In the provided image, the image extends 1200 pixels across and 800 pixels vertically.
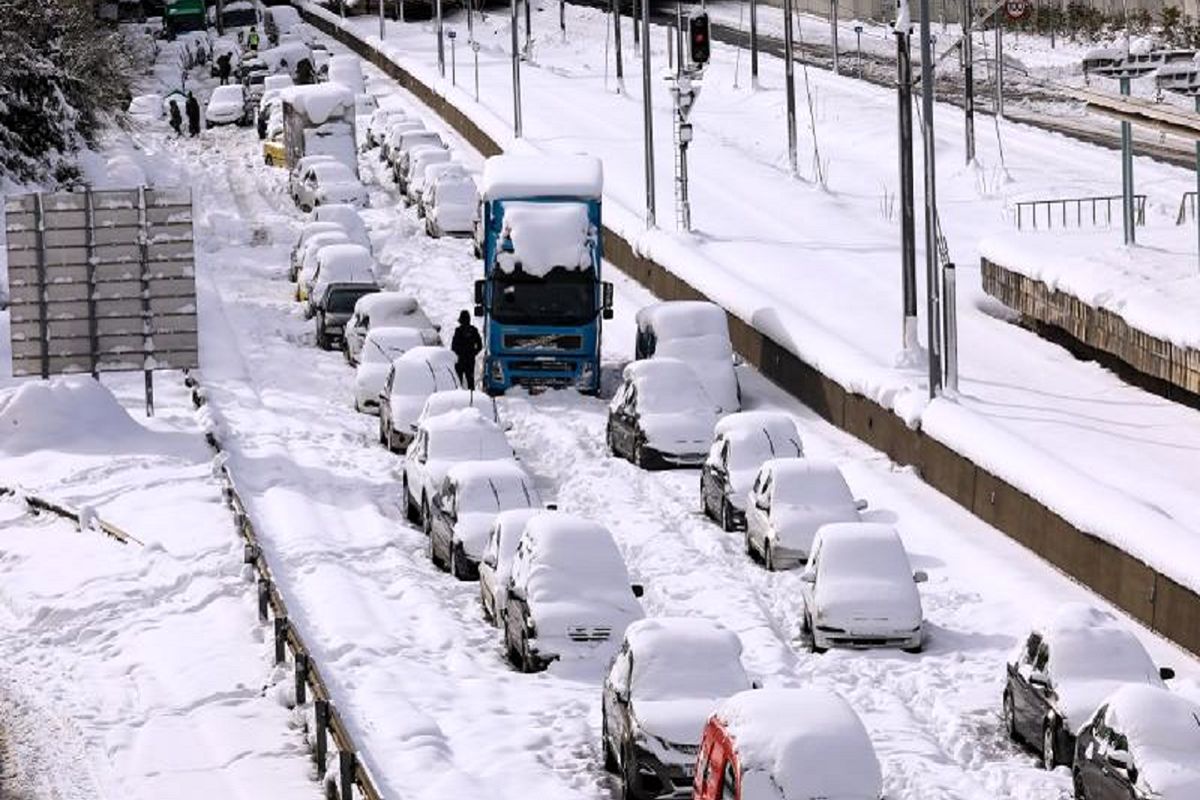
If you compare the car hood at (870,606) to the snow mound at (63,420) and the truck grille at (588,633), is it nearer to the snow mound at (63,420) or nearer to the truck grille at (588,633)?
the truck grille at (588,633)

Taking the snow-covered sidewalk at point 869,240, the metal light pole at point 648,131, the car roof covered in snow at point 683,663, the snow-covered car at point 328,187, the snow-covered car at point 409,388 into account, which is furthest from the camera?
the snow-covered car at point 328,187

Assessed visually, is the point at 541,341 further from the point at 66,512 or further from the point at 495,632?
the point at 495,632

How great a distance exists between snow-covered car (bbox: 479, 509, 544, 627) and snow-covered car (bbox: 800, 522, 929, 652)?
364cm

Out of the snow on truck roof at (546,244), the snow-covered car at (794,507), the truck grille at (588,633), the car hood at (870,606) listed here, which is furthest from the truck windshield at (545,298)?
the truck grille at (588,633)

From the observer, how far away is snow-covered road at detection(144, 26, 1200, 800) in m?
26.3

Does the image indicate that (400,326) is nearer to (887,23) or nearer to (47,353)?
(47,353)

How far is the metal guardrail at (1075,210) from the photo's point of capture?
63031 mm

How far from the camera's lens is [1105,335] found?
4641cm

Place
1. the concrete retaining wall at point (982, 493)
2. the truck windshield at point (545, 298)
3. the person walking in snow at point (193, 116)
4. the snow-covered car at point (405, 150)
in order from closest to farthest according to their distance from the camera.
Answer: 1. the concrete retaining wall at point (982, 493)
2. the truck windshield at point (545, 298)
3. the snow-covered car at point (405, 150)
4. the person walking in snow at point (193, 116)

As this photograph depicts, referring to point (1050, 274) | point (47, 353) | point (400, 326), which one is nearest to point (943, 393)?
point (1050, 274)

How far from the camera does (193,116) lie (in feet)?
302

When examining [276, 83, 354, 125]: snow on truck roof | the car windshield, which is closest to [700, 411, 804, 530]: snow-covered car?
the car windshield

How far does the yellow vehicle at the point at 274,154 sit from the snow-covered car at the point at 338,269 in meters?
24.6

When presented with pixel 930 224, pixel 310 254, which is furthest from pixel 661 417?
pixel 310 254
